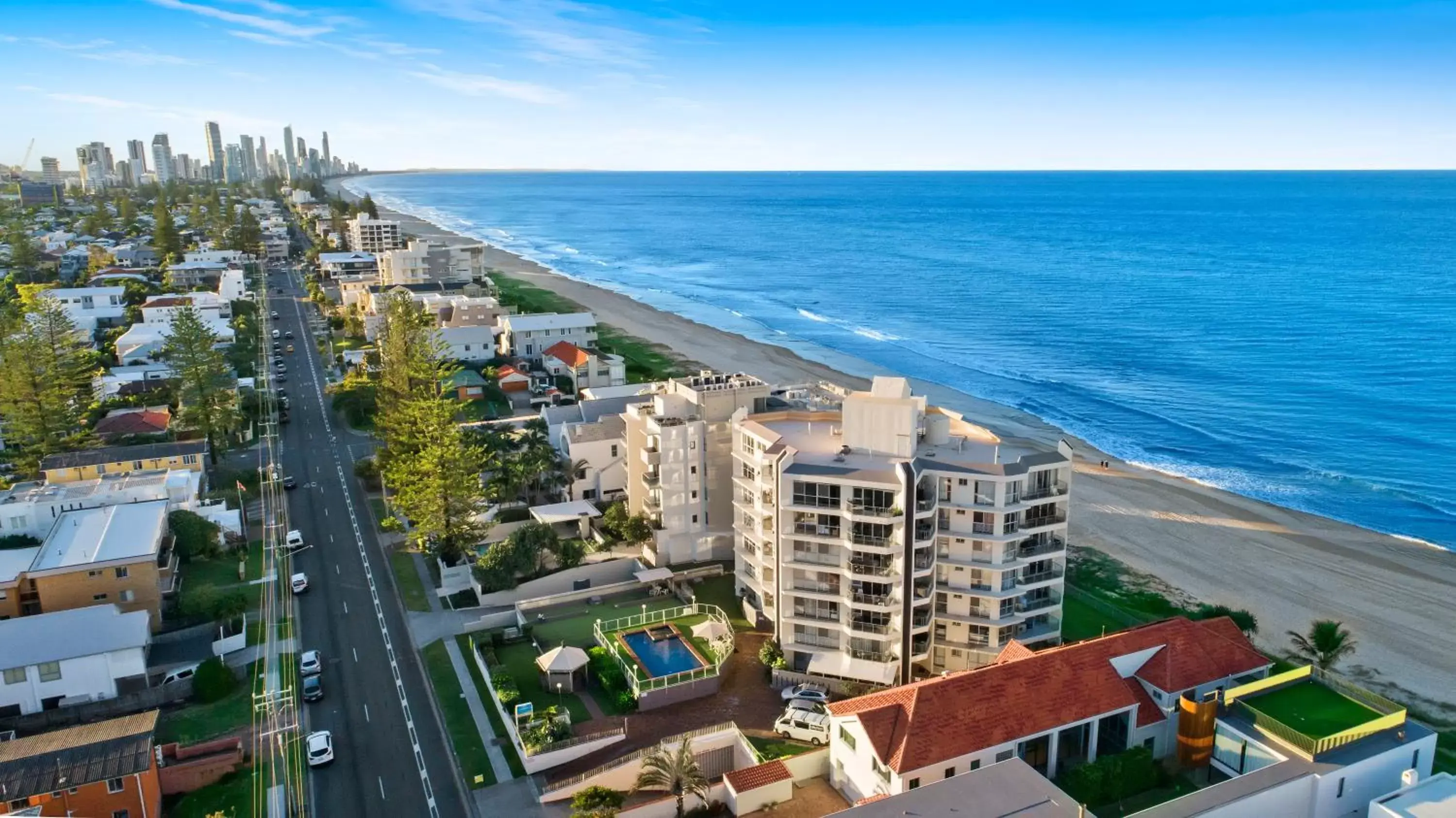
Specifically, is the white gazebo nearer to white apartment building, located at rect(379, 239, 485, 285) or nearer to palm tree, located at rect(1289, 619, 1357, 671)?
palm tree, located at rect(1289, 619, 1357, 671)

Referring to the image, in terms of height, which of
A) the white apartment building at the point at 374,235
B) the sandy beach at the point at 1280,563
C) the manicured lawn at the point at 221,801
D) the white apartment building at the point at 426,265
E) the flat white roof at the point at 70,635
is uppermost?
the white apartment building at the point at 374,235

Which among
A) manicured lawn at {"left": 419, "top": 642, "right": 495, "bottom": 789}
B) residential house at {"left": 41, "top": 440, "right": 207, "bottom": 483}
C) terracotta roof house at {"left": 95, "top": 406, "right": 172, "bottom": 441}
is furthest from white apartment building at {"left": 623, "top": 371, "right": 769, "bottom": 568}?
terracotta roof house at {"left": 95, "top": 406, "right": 172, "bottom": 441}

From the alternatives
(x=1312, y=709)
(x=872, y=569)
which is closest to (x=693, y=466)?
(x=872, y=569)

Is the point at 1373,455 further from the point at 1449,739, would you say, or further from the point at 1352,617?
the point at 1449,739

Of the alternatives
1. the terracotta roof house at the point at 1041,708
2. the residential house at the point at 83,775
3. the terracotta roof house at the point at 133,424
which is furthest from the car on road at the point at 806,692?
the terracotta roof house at the point at 133,424

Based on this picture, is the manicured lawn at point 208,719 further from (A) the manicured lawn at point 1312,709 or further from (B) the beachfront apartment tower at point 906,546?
(A) the manicured lawn at point 1312,709

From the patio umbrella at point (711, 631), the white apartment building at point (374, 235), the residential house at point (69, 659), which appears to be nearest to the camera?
the residential house at point (69, 659)

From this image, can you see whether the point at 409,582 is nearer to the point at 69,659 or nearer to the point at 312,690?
the point at 312,690
